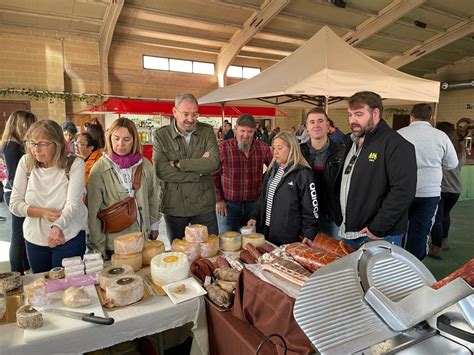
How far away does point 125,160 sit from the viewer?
175 centimetres

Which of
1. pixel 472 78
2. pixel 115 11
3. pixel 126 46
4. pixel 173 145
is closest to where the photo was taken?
pixel 173 145

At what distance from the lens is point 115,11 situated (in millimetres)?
8031

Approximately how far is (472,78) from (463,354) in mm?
16106

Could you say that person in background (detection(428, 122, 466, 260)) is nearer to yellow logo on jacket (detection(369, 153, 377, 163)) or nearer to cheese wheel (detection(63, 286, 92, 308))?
yellow logo on jacket (detection(369, 153, 377, 163))

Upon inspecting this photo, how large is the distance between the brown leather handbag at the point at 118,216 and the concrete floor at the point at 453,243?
193cm

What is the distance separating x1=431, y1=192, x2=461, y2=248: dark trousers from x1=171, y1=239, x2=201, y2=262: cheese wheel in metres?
2.95

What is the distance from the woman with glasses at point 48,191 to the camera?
1552 millimetres

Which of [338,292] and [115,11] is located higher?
[115,11]

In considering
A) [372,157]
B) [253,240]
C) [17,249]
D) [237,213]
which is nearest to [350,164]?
[372,157]

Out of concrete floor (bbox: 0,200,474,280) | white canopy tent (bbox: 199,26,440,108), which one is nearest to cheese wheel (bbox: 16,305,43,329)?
concrete floor (bbox: 0,200,474,280)

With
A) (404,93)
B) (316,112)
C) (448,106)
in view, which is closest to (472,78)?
(448,106)

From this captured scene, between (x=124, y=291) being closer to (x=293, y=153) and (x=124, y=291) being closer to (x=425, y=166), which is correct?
(x=293, y=153)

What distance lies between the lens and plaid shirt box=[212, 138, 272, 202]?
8.71 ft

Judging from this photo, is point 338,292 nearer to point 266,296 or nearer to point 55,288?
point 266,296
